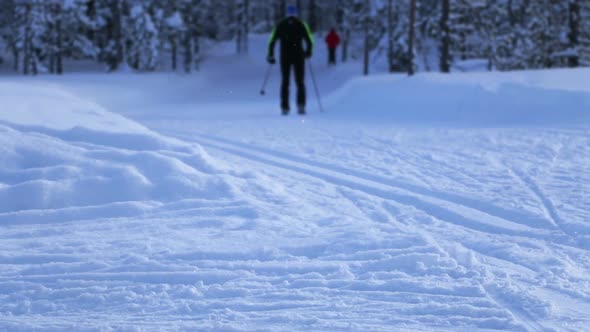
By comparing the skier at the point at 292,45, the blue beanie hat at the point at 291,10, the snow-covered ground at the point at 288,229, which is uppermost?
the blue beanie hat at the point at 291,10

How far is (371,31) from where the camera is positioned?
38.8 meters

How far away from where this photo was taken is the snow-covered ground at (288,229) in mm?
3096

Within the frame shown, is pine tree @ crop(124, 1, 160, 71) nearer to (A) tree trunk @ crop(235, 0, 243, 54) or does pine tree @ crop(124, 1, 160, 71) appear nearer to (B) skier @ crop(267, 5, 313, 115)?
(A) tree trunk @ crop(235, 0, 243, 54)

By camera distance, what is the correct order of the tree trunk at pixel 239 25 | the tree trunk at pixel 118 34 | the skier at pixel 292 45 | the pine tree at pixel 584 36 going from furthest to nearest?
the tree trunk at pixel 239 25 → the tree trunk at pixel 118 34 → the pine tree at pixel 584 36 → the skier at pixel 292 45

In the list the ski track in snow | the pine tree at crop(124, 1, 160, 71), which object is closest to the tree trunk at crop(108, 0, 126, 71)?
the pine tree at crop(124, 1, 160, 71)

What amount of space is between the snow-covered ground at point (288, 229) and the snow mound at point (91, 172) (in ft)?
0.06

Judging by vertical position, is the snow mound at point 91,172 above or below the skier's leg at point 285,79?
below

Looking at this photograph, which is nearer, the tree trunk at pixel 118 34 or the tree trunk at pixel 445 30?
the tree trunk at pixel 445 30

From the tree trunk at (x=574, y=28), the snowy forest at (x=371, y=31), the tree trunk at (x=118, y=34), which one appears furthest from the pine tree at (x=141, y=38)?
the tree trunk at (x=574, y=28)

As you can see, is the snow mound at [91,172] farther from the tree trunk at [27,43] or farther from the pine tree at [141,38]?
the tree trunk at [27,43]

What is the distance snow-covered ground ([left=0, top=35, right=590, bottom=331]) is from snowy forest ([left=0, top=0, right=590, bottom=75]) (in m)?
16.4

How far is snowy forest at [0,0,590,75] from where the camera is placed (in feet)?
89.5

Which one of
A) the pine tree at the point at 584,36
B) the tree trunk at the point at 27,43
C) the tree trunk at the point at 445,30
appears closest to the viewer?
the tree trunk at the point at 445,30

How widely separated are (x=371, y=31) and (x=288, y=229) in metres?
35.6
